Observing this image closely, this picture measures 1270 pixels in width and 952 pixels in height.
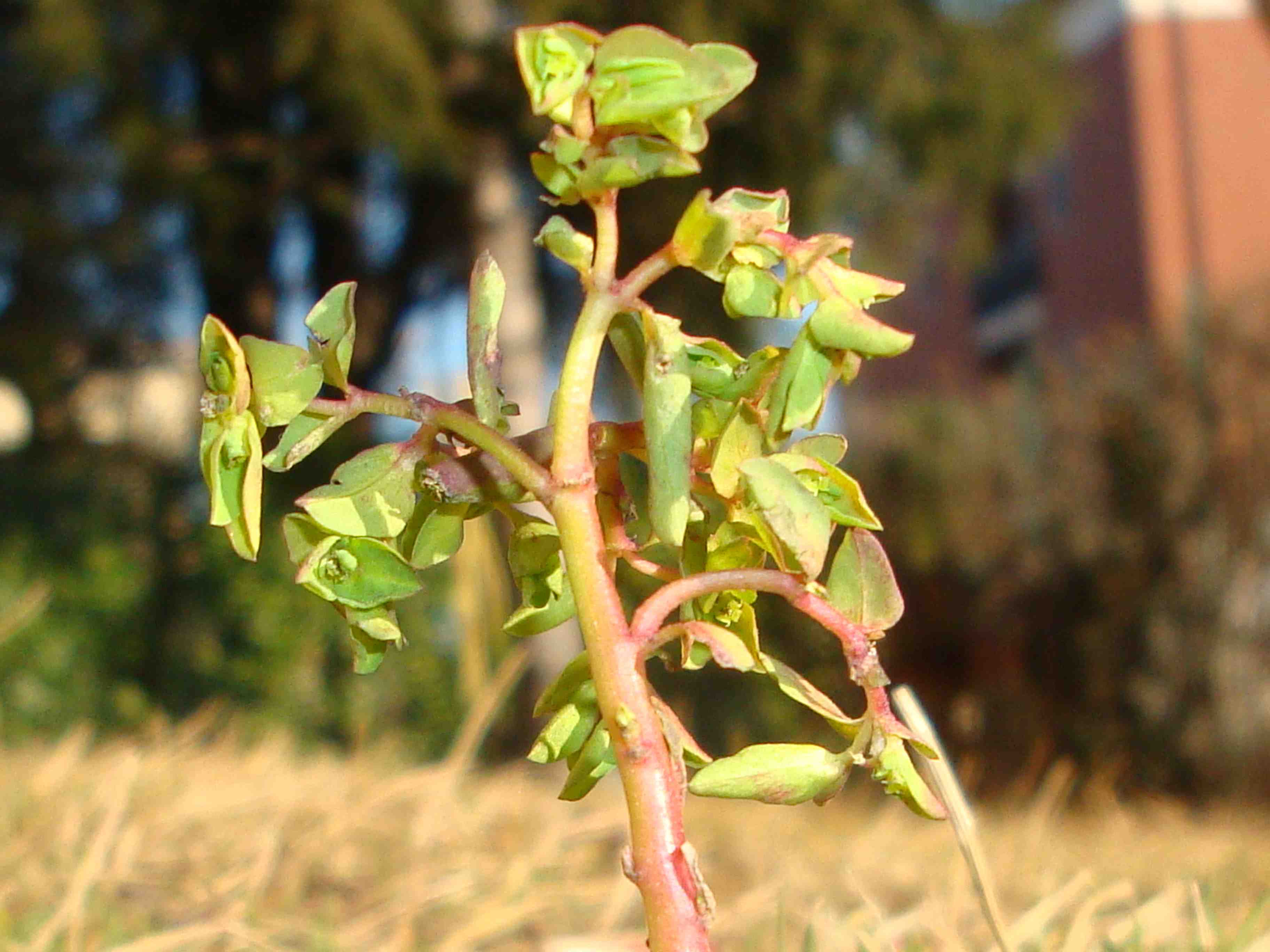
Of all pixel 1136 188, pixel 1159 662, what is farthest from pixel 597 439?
pixel 1136 188

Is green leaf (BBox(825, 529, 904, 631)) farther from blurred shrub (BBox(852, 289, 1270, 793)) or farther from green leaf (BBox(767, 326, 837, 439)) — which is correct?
blurred shrub (BBox(852, 289, 1270, 793))

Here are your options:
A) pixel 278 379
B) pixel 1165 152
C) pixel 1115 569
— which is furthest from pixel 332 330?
pixel 1165 152

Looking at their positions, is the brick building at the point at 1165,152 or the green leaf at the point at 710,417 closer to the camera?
the green leaf at the point at 710,417

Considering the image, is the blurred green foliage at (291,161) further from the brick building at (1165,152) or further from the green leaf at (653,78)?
the brick building at (1165,152)

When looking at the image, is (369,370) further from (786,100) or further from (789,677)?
(789,677)

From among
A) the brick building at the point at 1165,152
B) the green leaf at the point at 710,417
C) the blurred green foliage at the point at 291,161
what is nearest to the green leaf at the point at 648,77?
the green leaf at the point at 710,417

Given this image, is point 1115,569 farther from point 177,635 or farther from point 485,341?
point 485,341

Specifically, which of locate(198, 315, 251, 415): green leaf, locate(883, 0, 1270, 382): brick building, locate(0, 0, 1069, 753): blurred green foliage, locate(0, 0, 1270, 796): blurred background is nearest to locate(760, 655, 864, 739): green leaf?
locate(198, 315, 251, 415): green leaf
